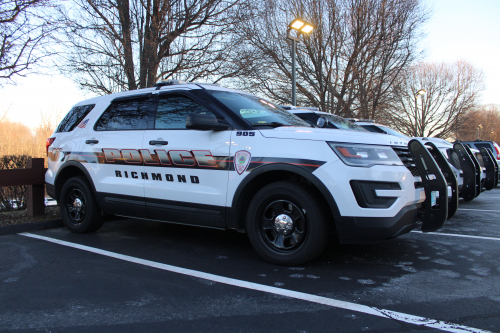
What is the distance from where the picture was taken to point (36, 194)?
6504 millimetres

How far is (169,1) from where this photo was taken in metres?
9.55

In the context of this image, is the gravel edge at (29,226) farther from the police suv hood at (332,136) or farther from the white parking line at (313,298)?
the police suv hood at (332,136)

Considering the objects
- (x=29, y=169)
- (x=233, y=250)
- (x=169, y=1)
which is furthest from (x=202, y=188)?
(x=169, y=1)

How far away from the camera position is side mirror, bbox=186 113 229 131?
386cm

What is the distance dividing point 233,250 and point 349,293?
5.60 feet

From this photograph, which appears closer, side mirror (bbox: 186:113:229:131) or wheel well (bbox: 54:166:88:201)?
side mirror (bbox: 186:113:229:131)

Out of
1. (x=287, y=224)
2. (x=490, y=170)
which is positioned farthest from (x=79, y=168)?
(x=490, y=170)

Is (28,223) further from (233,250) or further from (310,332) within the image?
(310,332)

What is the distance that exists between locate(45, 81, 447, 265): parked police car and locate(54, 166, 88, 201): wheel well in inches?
10.7

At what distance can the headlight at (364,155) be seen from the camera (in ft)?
11.2

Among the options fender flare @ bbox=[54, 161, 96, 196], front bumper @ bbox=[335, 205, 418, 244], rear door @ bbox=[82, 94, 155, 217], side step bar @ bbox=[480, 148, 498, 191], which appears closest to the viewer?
front bumper @ bbox=[335, 205, 418, 244]

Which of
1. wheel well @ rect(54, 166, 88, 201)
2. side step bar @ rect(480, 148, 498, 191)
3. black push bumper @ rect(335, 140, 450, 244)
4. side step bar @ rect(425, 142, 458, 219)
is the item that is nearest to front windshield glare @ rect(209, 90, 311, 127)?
black push bumper @ rect(335, 140, 450, 244)

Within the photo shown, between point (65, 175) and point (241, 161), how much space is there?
127 inches

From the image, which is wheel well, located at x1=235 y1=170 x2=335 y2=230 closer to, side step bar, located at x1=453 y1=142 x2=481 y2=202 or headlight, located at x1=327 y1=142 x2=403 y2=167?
headlight, located at x1=327 y1=142 x2=403 y2=167
